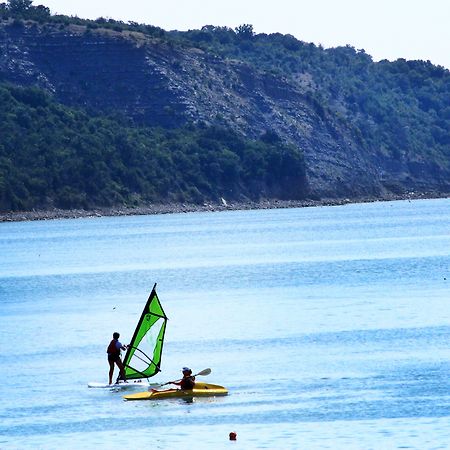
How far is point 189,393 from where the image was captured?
41.0m

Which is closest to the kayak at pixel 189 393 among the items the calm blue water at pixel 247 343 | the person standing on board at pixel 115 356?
the calm blue water at pixel 247 343

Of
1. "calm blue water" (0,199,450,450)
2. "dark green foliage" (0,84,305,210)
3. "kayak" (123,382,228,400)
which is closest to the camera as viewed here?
"calm blue water" (0,199,450,450)

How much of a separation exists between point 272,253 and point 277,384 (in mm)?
64018

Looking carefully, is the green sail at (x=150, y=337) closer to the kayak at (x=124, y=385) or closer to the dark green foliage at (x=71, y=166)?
the kayak at (x=124, y=385)

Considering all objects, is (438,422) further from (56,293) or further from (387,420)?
(56,293)

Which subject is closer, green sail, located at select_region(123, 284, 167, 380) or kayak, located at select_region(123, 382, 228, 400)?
kayak, located at select_region(123, 382, 228, 400)

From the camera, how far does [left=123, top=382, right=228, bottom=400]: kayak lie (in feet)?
135

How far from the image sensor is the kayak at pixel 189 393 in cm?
4100

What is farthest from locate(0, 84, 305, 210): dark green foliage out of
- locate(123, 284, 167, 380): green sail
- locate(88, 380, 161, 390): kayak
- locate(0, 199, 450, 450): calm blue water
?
locate(88, 380, 161, 390): kayak

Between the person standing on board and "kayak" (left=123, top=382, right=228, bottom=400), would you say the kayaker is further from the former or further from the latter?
the person standing on board

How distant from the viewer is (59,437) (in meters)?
36.9

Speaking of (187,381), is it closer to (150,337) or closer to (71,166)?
(150,337)

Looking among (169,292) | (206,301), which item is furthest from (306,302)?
(169,292)

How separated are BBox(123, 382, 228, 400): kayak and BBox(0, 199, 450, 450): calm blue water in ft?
0.89
